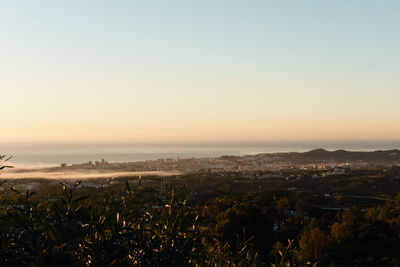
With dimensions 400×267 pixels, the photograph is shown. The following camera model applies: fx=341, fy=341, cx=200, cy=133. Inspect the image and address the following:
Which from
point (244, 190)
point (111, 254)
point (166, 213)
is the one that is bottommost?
point (244, 190)

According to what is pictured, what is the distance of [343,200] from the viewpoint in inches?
3324

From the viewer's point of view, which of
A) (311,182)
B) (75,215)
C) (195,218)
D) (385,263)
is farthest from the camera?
(311,182)

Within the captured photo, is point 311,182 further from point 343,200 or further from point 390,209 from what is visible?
point 390,209

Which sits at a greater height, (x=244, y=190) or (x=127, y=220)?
(x=127, y=220)

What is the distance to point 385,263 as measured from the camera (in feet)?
97.6

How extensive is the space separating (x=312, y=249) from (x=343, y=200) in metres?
57.0

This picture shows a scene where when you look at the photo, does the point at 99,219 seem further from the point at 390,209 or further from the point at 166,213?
the point at 390,209

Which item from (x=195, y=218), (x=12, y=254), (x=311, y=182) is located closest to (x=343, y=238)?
(x=195, y=218)

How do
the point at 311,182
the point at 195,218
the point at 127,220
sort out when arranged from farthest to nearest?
the point at 311,182 → the point at 195,218 → the point at 127,220

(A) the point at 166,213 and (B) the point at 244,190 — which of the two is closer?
(A) the point at 166,213

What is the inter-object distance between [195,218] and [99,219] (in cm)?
213

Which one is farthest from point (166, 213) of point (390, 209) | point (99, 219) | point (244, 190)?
point (244, 190)

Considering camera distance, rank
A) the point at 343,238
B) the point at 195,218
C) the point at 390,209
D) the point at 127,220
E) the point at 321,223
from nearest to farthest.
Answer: the point at 127,220 → the point at 195,218 → the point at 343,238 → the point at 321,223 → the point at 390,209

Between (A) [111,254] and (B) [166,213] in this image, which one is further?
(B) [166,213]
